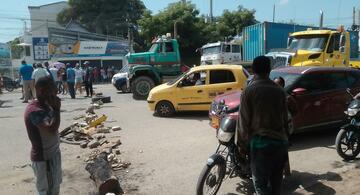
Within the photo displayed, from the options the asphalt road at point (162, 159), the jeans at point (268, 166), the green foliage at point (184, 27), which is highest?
the green foliage at point (184, 27)

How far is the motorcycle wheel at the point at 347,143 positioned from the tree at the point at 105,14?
46980 mm

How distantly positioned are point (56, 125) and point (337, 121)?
645 centimetres

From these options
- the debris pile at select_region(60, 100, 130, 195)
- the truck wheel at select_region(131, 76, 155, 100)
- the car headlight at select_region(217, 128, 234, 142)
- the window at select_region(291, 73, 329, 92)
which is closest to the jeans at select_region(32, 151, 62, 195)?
the debris pile at select_region(60, 100, 130, 195)

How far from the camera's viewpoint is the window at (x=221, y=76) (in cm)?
1203

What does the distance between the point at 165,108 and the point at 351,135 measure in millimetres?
6608

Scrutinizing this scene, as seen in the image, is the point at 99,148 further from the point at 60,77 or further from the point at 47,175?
the point at 60,77

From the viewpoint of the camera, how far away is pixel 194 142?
8.88 metres

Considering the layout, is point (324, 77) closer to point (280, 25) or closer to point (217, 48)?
point (280, 25)

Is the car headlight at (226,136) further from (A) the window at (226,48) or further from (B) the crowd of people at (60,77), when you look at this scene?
(A) the window at (226,48)

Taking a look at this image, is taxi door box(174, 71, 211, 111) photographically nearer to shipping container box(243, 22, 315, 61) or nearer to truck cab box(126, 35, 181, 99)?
truck cab box(126, 35, 181, 99)

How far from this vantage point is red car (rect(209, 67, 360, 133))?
8.20 metres

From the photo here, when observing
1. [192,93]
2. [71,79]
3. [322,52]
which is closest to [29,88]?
[71,79]

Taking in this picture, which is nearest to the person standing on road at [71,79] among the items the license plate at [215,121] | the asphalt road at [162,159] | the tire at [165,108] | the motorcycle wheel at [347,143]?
the asphalt road at [162,159]

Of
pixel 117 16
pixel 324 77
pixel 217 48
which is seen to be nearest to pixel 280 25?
pixel 217 48
